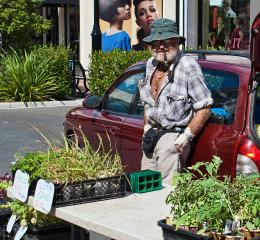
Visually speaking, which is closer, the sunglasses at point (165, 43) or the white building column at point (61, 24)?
the sunglasses at point (165, 43)

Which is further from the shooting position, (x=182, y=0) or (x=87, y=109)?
(x=182, y=0)

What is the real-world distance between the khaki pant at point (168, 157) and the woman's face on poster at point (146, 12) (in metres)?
16.2

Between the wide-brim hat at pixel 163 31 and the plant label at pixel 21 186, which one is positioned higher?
the wide-brim hat at pixel 163 31

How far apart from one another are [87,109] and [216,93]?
2.02 metres

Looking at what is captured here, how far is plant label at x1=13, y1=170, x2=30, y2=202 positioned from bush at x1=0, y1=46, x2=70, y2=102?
11.9 meters

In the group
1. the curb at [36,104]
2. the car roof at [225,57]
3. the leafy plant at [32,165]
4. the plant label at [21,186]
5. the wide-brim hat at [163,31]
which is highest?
the wide-brim hat at [163,31]

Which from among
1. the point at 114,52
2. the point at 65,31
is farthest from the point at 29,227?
the point at 65,31

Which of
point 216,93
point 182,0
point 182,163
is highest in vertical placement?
point 182,0

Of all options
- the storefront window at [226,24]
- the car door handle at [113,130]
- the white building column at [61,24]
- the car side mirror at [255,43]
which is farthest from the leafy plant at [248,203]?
the white building column at [61,24]

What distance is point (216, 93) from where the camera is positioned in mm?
5934

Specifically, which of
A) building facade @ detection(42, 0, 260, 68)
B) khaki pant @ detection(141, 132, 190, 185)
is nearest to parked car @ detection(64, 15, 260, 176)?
khaki pant @ detection(141, 132, 190, 185)

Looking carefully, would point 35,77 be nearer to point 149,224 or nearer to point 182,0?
point 182,0

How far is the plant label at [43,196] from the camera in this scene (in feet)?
13.4

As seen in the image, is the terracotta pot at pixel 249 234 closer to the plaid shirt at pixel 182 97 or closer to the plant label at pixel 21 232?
the plant label at pixel 21 232
